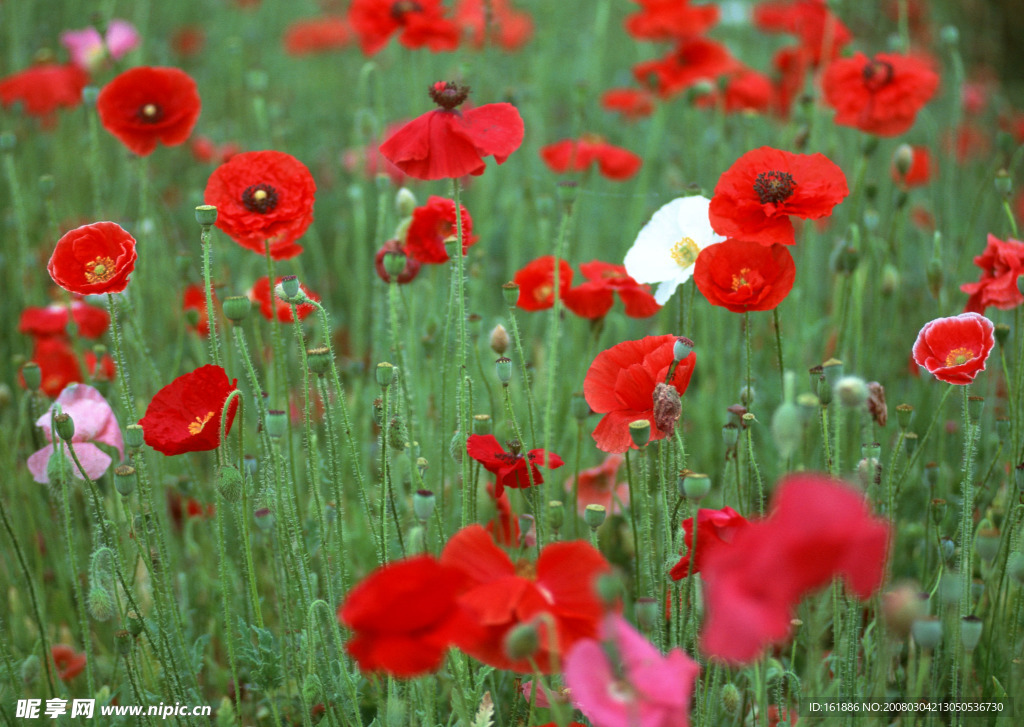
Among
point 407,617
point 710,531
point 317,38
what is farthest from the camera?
point 317,38

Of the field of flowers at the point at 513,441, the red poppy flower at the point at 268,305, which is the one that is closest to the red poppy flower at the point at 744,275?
the field of flowers at the point at 513,441

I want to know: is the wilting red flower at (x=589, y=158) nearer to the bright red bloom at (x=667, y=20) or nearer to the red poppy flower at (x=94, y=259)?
the bright red bloom at (x=667, y=20)

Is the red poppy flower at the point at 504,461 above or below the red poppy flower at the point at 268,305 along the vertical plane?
below

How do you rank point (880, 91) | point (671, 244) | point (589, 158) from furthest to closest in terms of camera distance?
point (589, 158), point (880, 91), point (671, 244)

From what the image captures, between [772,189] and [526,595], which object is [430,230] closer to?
[772,189]

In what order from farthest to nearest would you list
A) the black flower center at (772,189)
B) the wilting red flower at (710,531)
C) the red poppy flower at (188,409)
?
1. the black flower center at (772,189)
2. the red poppy flower at (188,409)
3. the wilting red flower at (710,531)

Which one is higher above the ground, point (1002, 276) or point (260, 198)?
point (260, 198)

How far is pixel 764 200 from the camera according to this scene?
55.2 inches

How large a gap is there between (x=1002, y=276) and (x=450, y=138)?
0.99 meters

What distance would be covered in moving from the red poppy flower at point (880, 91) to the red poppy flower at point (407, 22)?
957 millimetres

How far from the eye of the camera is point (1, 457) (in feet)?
6.30

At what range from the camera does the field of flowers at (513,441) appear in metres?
0.92

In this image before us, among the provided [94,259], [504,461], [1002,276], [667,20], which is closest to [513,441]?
[504,461]

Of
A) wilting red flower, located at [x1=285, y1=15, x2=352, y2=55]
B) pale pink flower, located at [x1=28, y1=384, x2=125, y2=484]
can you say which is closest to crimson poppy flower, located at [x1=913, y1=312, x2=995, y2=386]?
pale pink flower, located at [x1=28, y1=384, x2=125, y2=484]
